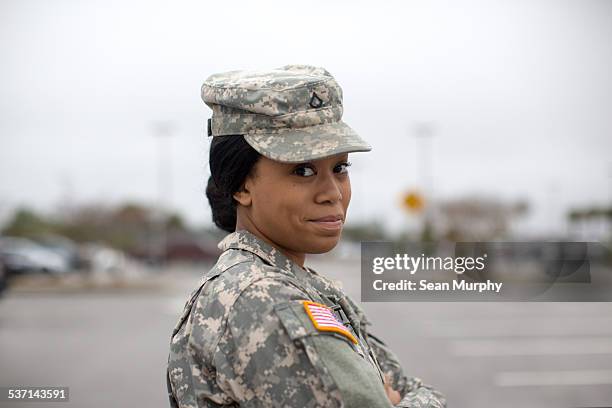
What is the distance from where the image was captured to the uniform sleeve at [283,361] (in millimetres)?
1186

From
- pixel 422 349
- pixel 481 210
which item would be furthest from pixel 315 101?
pixel 481 210

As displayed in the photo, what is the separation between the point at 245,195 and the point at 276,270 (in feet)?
0.68

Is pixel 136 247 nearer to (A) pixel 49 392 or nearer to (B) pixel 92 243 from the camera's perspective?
(B) pixel 92 243

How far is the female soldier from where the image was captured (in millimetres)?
1207

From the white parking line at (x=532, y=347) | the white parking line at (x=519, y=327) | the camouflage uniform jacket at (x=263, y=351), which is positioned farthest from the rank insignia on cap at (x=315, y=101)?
the white parking line at (x=519, y=327)

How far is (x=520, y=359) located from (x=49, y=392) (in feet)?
16.1

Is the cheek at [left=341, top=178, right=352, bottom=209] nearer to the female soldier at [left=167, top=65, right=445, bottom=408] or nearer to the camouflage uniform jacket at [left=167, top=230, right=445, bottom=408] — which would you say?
the female soldier at [left=167, top=65, right=445, bottom=408]

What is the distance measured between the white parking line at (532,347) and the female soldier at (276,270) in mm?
6619

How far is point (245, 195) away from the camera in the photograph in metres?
1.47

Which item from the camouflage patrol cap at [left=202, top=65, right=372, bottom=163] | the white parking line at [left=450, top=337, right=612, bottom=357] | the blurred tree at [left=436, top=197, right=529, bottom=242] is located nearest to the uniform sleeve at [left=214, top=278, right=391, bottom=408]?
the camouflage patrol cap at [left=202, top=65, right=372, bottom=163]

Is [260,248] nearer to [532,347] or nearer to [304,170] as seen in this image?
[304,170]

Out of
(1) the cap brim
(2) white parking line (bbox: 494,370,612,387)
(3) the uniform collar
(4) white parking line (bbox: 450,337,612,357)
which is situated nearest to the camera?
→ (1) the cap brim

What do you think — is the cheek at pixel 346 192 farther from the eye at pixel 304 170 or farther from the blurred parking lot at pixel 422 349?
the blurred parking lot at pixel 422 349

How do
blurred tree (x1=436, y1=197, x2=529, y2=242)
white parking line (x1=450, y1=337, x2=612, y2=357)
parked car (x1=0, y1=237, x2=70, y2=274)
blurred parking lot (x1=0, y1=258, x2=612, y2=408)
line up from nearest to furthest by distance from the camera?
1. blurred parking lot (x1=0, y1=258, x2=612, y2=408)
2. white parking line (x1=450, y1=337, x2=612, y2=357)
3. parked car (x1=0, y1=237, x2=70, y2=274)
4. blurred tree (x1=436, y1=197, x2=529, y2=242)
